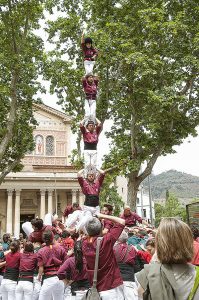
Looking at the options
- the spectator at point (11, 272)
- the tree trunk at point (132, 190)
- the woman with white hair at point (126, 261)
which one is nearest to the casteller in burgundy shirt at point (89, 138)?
the spectator at point (11, 272)

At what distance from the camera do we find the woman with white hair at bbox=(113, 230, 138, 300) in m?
6.92

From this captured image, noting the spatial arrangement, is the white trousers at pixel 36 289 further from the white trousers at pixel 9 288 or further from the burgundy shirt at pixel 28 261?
the burgundy shirt at pixel 28 261

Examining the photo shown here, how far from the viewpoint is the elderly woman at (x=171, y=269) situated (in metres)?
2.88

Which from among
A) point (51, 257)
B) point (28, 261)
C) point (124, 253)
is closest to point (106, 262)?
point (124, 253)

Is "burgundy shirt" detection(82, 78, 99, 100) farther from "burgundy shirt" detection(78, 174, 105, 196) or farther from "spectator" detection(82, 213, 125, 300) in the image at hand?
"spectator" detection(82, 213, 125, 300)

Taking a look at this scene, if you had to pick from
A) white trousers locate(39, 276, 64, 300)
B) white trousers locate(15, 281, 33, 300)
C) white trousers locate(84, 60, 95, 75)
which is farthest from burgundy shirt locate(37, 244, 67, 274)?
white trousers locate(84, 60, 95, 75)

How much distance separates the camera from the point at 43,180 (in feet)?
141

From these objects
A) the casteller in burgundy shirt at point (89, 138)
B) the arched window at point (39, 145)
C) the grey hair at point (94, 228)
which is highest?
the arched window at point (39, 145)

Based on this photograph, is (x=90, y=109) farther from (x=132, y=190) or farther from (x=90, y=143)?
(x=132, y=190)

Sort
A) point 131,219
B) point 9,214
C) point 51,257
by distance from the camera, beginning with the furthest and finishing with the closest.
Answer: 1. point 9,214
2. point 131,219
3. point 51,257

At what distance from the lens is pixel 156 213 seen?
9619 cm

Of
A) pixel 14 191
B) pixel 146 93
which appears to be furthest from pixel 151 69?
pixel 14 191

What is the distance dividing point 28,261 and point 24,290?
0.72 m

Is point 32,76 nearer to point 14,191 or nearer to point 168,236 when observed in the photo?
point 168,236
